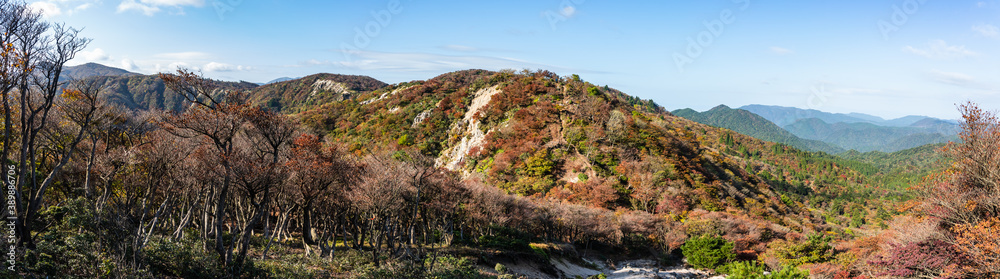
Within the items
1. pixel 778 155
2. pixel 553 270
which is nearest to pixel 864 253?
pixel 553 270

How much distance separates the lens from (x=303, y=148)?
1689 centimetres

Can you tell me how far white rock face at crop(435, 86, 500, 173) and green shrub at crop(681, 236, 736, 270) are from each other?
98.2 feet

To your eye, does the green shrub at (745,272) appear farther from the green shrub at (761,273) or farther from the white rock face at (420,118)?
the white rock face at (420,118)

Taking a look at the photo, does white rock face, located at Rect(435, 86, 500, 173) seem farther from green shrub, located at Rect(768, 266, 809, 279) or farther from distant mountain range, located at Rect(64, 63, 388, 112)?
distant mountain range, located at Rect(64, 63, 388, 112)

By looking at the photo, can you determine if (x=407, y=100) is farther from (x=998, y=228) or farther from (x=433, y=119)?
(x=998, y=228)

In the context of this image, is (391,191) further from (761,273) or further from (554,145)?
(554,145)

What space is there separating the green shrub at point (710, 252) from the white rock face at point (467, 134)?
29.9 meters

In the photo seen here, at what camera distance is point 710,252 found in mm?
30469

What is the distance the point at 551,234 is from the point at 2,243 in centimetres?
3107

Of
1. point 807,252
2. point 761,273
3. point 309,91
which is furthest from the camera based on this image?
point 309,91

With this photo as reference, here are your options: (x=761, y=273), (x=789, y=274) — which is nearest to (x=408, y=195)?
(x=789, y=274)

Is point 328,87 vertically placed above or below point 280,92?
above

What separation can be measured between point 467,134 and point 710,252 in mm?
36533

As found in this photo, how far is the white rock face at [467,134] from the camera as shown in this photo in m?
55.8
